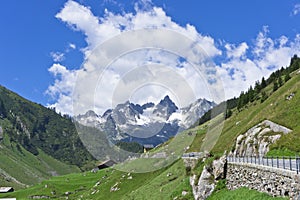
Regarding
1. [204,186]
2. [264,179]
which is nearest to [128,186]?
[204,186]

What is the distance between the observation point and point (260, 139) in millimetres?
49875

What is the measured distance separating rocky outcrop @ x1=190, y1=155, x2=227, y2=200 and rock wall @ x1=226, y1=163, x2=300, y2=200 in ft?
3.63

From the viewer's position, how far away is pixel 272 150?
41.4 m

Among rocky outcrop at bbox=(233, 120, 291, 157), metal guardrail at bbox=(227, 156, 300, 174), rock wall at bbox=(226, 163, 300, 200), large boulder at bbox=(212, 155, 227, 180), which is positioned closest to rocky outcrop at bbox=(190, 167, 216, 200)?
large boulder at bbox=(212, 155, 227, 180)

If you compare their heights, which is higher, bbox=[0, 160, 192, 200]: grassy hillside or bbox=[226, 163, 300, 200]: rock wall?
bbox=[226, 163, 300, 200]: rock wall

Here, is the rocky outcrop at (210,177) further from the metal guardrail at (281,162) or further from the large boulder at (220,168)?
the metal guardrail at (281,162)

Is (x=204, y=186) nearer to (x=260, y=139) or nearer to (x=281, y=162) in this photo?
(x=281, y=162)

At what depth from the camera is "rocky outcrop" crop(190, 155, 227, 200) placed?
3597 cm

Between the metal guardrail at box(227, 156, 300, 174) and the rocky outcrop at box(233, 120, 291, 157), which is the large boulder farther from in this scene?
the rocky outcrop at box(233, 120, 291, 157)

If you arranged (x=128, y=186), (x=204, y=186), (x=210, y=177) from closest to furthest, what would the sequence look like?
1. (x=204, y=186)
2. (x=210, y=177)
3. (x=128, y=186)

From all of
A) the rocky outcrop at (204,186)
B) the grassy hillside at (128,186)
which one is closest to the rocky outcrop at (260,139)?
the grassy hillside at (128,186)

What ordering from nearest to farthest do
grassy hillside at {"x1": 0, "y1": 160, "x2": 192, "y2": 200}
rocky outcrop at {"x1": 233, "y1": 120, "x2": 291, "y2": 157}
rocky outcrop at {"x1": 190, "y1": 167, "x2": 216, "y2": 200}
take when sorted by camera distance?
rocky outcrop at {"x1": 190, "y1": 167, "x2": 216, "y2": 200} → rocky outcrop at {"x1": 233, "y1": 120, "x2": 291, "y2": 157} → grassy hillside at {"x1": 0, "y1": 160, "x2": 192, "y2": 200}

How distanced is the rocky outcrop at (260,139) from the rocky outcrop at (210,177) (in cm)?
1092

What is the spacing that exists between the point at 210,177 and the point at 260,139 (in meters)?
16.3
